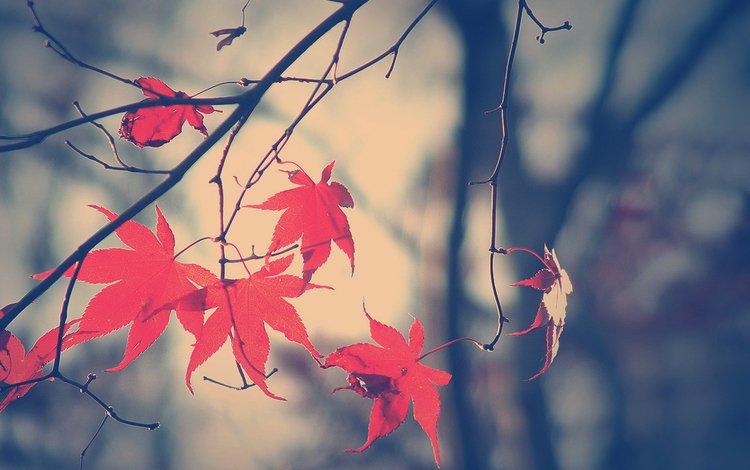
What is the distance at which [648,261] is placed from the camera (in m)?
0.96

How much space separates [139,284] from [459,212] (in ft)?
2.26

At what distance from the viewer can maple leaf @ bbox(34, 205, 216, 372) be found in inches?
18.3

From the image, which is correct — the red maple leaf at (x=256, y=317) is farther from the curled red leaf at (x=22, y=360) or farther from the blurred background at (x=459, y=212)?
the blurred background at (x=459, y=212)

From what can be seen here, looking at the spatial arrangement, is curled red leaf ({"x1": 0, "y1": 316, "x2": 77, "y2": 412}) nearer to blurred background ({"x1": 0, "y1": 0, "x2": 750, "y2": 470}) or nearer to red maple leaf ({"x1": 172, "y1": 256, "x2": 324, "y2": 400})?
red maple leaf ({"x1": 172, "y1": 256, "x2": 324, "y2": 400})

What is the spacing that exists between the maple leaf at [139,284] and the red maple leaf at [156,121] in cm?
10

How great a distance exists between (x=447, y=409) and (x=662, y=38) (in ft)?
2.76

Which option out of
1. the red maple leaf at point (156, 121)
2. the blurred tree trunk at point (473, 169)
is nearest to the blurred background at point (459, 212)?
the blurred tree trunk at point (473, 169)

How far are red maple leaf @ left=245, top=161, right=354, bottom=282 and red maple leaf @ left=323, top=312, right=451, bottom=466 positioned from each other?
11 centimetres

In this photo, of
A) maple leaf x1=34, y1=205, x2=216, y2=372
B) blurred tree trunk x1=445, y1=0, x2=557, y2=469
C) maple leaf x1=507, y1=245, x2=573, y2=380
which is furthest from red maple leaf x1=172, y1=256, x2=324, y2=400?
blurred tree trunk x1=445, y1=0, x2=557, y2=469

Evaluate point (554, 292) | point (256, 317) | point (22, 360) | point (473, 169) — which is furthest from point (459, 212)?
point (22, 360)

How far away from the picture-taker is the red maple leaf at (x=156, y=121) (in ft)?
1.73

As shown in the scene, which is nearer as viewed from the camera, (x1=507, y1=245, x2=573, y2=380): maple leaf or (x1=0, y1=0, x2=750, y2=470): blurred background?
(x1=507, y1=245, x2=573, y2=380): maple leaf

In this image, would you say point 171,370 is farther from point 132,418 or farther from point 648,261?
point 648,261

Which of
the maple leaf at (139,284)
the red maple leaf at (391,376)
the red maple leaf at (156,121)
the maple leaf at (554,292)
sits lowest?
the red maple leaf at (391,376)
